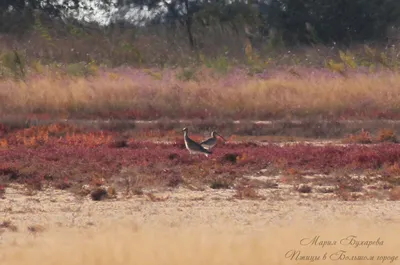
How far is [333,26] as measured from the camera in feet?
166

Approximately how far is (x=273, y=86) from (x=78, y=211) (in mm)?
14863

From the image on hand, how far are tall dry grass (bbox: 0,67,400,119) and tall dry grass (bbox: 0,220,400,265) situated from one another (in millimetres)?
14904

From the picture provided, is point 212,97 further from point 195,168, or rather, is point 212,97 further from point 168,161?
point 195,168

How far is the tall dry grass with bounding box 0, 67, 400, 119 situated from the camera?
81.9 feet

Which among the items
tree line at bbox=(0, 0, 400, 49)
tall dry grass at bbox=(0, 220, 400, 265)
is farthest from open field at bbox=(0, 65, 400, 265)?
tree line at bbox=(0, 0, 400, 49)

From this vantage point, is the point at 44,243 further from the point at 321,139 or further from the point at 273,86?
the point at 273,86

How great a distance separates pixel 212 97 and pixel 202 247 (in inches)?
672

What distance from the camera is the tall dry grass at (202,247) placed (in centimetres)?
848

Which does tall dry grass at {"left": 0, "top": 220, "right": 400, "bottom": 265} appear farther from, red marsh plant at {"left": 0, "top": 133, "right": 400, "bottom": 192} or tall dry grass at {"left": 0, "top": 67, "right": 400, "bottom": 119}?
tall dry grass at {"left": 0, "top": 67, "right": 400, "bottom": 119}

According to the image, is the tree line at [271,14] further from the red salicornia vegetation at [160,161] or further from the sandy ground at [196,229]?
the sandy ground at [196,229]

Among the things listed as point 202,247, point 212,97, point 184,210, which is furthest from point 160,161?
point 212,97

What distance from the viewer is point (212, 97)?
25.7 meters

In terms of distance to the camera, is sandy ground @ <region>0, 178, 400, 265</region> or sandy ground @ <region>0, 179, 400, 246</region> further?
sandy ground @ <region>0, 179, 400, 246</region>

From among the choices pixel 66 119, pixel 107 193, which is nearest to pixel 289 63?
pixel 66 119
